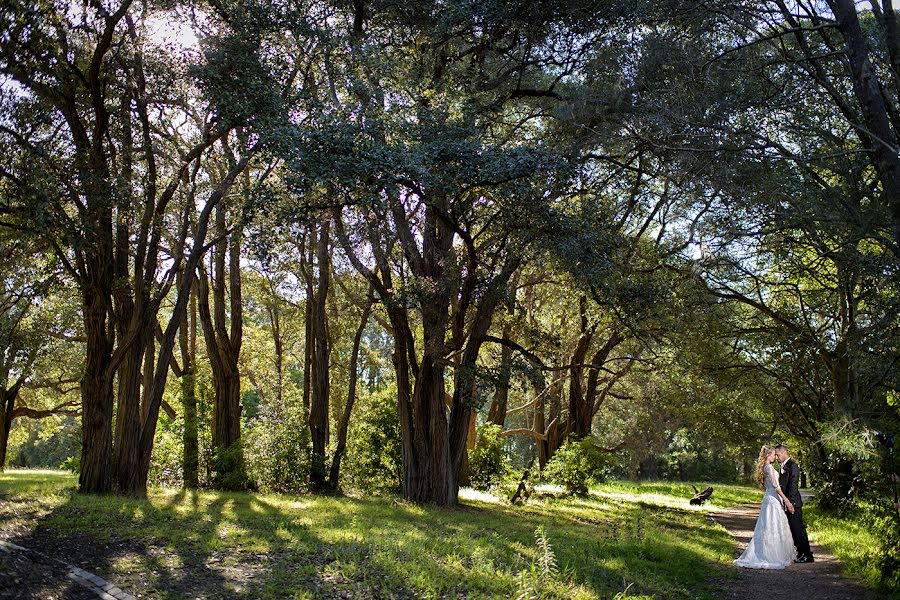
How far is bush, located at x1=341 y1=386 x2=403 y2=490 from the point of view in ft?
58.2

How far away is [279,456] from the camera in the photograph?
16.0m

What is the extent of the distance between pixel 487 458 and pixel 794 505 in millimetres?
11943

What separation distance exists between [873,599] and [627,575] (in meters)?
2.42

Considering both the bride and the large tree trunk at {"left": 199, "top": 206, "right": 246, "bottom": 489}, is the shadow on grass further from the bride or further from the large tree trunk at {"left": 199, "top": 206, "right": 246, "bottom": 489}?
the large tree trunk at {"left": 199, "top": 206, "right": 246, "bottom": 489}

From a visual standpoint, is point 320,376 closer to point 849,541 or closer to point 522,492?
point 522,492

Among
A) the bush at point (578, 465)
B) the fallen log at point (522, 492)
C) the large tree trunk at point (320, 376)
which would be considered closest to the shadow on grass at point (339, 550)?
the large tree trunk at point (320, 376)

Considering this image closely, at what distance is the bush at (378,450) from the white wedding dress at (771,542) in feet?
30.7

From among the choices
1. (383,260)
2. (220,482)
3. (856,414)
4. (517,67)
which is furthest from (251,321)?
(856,414)

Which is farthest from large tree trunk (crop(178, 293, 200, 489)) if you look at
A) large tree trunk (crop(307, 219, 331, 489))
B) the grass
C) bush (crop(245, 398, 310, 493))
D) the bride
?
the grass

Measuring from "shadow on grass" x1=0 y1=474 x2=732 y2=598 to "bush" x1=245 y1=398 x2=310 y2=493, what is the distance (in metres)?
2.87

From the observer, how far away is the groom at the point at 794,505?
10.0 m

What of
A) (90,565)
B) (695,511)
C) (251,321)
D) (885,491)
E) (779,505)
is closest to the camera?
(90,565)

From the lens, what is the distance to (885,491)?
9.20m

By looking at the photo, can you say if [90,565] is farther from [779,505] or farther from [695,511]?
[695,511]
